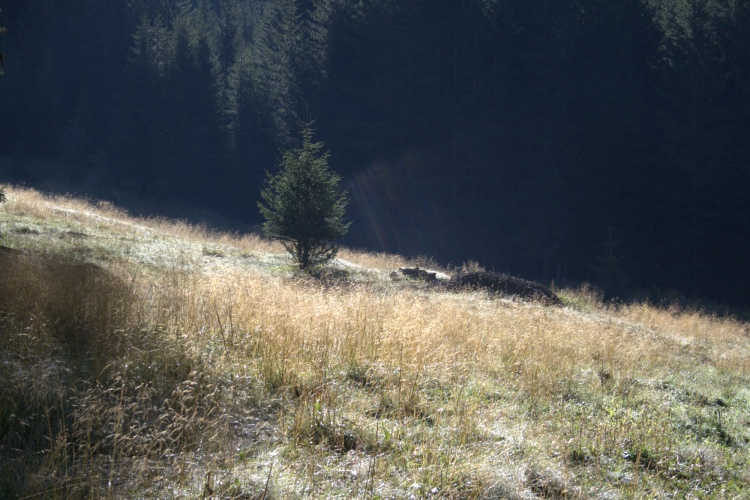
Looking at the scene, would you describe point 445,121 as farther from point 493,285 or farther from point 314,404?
point 314,404

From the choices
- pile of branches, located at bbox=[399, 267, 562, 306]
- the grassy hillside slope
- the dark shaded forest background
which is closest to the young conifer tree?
pile of branches, located at bbox=[399, 267, 562, 306]

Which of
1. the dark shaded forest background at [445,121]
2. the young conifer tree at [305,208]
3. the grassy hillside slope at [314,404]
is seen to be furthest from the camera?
the dark shaded forest background at [445,121]

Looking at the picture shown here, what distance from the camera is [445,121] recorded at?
37.5 metres

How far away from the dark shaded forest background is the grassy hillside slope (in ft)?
65.7

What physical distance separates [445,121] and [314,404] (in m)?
35.0

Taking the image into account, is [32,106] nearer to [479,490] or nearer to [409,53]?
[409,53]

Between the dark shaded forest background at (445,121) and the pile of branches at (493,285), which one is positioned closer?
the pile of branches at (493,285)

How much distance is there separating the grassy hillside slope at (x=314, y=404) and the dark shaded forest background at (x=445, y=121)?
20019mm

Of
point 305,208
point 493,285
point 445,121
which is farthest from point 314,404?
point 445,121

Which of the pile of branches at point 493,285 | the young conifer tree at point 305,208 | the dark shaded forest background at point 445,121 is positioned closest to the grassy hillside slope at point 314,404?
the pile of branches at point 493,285

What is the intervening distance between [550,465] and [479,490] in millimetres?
791

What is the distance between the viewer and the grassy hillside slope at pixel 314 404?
338cm

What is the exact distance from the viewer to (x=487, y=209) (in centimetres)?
3612

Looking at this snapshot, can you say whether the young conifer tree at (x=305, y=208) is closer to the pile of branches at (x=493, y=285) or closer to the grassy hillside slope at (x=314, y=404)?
the pile of branches at (x=493, y=285)
